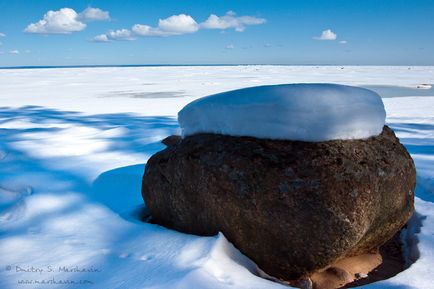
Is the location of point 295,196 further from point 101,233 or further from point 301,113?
point 101,233

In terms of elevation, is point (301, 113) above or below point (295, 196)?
above

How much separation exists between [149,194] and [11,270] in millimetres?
950

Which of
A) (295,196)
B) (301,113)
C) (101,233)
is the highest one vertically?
(301,113)

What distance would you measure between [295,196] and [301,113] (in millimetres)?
448

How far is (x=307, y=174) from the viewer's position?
1.85 metres

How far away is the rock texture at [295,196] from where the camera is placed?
1811 mm

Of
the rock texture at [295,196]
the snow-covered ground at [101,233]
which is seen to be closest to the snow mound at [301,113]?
the rock texture at [295,196]

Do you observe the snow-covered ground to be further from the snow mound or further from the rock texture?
the snow mound

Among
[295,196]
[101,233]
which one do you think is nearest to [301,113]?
[295,196]

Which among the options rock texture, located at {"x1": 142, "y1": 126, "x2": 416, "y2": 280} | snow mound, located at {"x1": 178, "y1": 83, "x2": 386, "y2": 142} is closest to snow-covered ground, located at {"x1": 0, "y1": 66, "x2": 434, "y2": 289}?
rock texture, located at {"x1": 142, "y1": 126, "x2": 416, "y2": 280}

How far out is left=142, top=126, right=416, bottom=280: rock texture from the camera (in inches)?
71.3

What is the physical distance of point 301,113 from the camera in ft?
A: 6.31

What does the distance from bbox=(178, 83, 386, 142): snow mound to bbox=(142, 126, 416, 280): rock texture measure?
58mm

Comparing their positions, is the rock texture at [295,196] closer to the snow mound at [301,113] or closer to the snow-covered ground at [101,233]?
the snow mound at [301,113]
